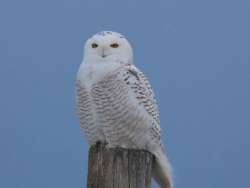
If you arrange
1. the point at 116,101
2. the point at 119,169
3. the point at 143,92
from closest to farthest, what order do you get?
the point at 119,169, the point at 116,101, the point at 143,92

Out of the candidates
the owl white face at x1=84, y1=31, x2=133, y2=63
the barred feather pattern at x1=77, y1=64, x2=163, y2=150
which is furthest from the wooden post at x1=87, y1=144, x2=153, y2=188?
the owl white face at x1=84, y1=31, x2=133, y2=63

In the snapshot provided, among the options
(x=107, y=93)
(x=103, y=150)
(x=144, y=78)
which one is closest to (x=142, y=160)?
(x=103, y=150)

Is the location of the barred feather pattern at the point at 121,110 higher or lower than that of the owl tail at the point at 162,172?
higher

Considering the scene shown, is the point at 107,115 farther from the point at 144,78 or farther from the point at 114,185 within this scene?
the point at 114,185

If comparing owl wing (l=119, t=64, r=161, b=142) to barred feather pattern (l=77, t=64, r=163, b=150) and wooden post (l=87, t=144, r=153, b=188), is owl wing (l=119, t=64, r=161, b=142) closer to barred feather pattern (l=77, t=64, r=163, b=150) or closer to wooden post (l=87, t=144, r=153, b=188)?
barred feather pattern (l=77, t=64, r=163, b=150)

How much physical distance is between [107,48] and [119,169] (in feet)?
3.56

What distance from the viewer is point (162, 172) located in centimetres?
270

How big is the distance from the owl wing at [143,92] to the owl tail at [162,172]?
0.15m

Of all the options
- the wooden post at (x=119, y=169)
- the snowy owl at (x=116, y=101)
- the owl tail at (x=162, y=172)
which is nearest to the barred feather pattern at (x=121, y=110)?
the snowy owl at (x=116, y=101)

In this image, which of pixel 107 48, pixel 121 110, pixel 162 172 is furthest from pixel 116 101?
pixel 162 172

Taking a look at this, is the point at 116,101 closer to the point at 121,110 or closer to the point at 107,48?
the point at 121,110

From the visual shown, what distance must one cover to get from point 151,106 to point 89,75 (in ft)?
1.32

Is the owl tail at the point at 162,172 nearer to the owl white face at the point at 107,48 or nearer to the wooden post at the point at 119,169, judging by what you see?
the owl white face at the point at 107,48

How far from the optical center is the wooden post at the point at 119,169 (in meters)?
1.80
